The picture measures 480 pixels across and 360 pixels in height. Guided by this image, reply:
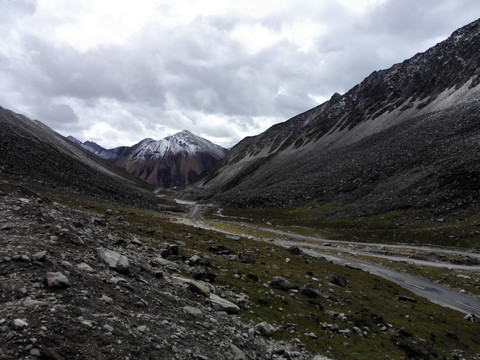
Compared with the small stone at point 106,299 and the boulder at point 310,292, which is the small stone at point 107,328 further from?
the boulder at point 310,292

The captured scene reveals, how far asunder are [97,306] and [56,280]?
1747mm

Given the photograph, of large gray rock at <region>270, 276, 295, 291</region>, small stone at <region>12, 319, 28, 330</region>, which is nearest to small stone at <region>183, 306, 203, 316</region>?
small stone at <region>12, 319, 28, 330</region>

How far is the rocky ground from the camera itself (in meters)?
8.20

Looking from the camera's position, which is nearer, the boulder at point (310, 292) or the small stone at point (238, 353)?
the small stone at point (238, 353)

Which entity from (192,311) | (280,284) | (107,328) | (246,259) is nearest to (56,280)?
(107,328)

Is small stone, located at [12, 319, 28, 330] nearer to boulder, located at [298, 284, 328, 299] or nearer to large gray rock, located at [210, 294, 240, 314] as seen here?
large gray rock, located at [210, 294, 240, 314]

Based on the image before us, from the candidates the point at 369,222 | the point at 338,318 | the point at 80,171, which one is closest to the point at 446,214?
the point at 369,222

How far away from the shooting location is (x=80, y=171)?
100062 mm

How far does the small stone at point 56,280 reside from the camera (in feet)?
33.2

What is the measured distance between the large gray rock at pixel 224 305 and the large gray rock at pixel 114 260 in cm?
499

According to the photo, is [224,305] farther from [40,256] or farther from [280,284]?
[40,256]

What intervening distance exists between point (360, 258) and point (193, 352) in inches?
1866

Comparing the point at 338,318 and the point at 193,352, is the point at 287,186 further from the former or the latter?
the point at 193,352

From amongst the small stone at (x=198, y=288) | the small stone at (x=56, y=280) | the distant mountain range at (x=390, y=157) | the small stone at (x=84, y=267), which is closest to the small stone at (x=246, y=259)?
the small stone at (x=198, y=288)
